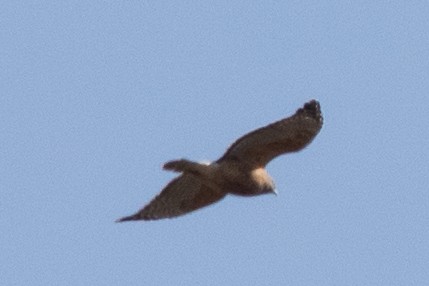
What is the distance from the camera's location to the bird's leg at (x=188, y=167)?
23.9 meters

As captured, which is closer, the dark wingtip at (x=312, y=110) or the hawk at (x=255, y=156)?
the hawk at (x=255, y=156)

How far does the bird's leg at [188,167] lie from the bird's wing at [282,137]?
0.28 meters

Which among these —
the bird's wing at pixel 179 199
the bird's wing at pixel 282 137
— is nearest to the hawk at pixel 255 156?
the bird's wing at pixel 282 137

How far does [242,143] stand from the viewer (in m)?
24.3

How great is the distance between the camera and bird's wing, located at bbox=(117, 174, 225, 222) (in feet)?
83.3

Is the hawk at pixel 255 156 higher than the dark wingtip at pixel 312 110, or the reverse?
the dark wingtip at pixel 312 110

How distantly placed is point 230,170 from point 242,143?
1.43ft

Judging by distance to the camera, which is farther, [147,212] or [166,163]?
[147,212]

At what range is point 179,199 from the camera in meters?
25.6

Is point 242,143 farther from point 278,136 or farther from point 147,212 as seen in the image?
point 147,212

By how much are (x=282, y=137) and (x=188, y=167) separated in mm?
1418

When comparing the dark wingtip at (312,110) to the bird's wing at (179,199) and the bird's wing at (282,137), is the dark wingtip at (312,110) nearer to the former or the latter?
the bird's wing at (282,137)

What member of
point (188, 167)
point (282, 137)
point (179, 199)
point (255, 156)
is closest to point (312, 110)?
point (282, 137)

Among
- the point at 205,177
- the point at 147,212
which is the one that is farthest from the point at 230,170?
the point at 147,212
